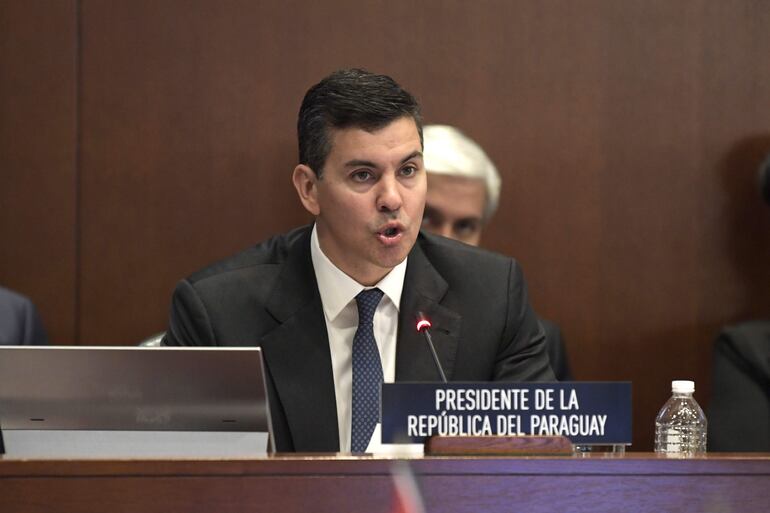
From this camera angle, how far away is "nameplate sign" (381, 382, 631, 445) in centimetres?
164

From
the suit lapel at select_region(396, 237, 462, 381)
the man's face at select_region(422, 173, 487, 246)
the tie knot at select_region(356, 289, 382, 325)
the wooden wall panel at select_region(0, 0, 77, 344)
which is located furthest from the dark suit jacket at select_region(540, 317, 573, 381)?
the wooden wall panel at select_region(0, 0, 77, 344)

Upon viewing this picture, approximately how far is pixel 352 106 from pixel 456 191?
1020mm

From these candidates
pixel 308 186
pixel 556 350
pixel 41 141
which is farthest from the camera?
pixel 41 141

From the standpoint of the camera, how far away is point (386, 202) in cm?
231

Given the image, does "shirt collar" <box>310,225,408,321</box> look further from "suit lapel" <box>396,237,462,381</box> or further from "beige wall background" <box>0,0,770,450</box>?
"beige wall background" <box>0,0,770,450</box>

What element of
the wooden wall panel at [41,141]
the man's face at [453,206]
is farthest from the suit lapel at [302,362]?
the wooden wall panel at [41,141]

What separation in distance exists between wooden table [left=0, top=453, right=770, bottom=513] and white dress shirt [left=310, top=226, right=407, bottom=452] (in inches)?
32.0

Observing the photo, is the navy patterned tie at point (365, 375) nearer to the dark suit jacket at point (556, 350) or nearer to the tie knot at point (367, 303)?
the tie knot at point (367, 303)

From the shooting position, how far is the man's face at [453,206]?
333cm

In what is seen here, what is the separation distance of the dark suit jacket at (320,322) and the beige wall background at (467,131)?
95 cm

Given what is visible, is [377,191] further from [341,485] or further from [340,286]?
[341,485]

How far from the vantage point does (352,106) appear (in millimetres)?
2361

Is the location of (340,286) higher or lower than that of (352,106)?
lower

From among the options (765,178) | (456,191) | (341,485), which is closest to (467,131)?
(456,191)
